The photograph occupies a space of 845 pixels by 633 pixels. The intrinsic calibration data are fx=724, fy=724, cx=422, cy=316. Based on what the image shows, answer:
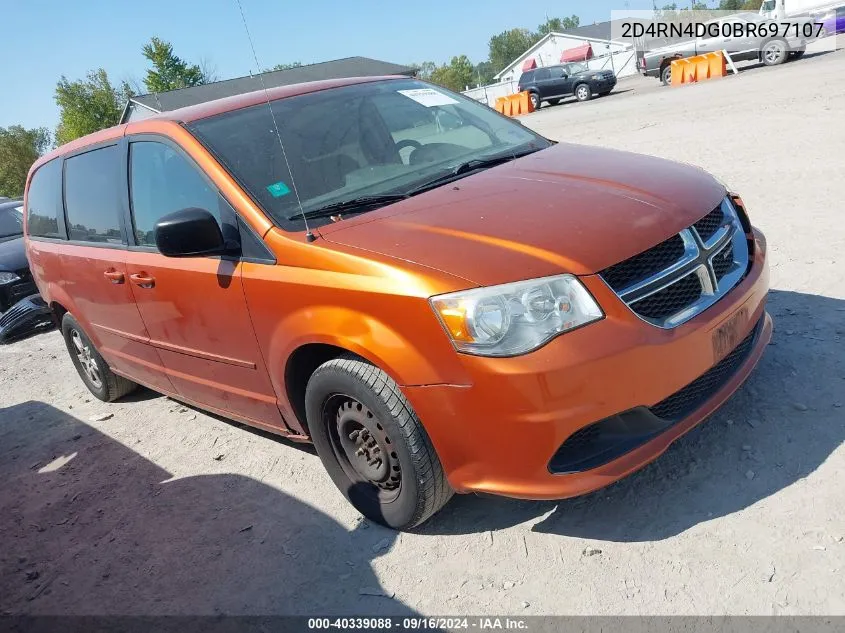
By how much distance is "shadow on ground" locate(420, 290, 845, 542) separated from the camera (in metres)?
2.82

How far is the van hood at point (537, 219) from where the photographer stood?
255cm

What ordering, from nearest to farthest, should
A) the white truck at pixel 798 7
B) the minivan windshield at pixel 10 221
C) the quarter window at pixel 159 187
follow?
the quarter window at pixel 159 187 < the minivan windshield at pixel 10 221 < the white truck at pixel 798 7

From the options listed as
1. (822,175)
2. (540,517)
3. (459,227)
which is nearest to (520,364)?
(459,227)

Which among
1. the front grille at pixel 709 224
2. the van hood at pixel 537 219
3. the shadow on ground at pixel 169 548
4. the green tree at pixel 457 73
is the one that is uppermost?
the van hood at pixel 537 219

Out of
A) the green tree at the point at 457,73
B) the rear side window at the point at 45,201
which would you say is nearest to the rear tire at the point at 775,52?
the rear side window at the point at 45,201

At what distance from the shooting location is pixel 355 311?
8.95 feet

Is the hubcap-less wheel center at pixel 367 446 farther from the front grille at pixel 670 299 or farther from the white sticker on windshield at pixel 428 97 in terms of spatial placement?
the white sticker on windshield at pixel 428 97

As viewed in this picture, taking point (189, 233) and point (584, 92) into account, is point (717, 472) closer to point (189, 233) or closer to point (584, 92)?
point (189, 233)

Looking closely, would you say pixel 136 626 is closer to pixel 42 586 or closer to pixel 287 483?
pixel 42 586

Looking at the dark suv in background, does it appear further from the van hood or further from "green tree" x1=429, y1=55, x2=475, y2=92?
"green tree" x1=429, y1=55, x2=475, y2=92

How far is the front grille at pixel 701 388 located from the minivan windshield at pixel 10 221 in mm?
10122

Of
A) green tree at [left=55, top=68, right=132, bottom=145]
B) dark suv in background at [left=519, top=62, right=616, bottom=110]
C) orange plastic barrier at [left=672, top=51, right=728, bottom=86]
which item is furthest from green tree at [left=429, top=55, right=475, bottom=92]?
orange plastic barrier at [left=672, top=51, right=728, bottom=86]

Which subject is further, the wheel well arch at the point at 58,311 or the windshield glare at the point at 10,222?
the windshield glare at the point at 10,222

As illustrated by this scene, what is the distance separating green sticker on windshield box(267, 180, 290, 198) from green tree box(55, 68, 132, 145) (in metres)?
60.4
